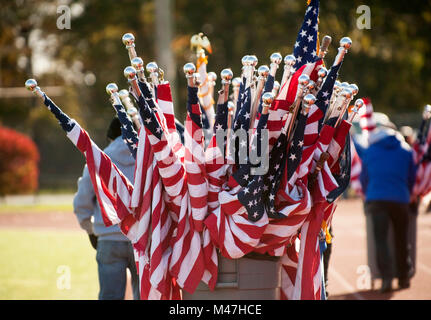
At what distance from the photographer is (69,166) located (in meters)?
31.9

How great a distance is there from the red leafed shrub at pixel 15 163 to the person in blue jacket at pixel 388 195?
1720 cm

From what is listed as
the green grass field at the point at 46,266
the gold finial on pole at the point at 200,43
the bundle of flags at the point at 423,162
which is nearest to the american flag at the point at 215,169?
the gold finial on pole at the point at 200,43

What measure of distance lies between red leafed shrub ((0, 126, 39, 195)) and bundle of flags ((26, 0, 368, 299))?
2062cm

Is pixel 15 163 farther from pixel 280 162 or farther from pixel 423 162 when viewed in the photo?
pixel 280 162

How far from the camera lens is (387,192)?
308 inches

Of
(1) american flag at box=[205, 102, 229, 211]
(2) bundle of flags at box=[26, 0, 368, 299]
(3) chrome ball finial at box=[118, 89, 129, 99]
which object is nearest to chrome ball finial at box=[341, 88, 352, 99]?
(2) bundle of flags at box=[26, 0, 368, 299]

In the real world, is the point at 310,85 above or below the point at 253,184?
above

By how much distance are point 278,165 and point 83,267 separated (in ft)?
24.5

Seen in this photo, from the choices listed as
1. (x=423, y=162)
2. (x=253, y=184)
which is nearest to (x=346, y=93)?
(x=253, y=184)

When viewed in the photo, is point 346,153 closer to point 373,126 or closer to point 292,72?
point 292,72

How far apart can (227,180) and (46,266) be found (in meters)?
7.68

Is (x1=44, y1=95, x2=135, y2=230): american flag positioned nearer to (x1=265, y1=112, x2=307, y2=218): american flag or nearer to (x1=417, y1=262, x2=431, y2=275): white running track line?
(x1=265, y1=112, x2=307, y2=218): american flag

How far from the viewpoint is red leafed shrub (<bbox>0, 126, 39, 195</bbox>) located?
888 inches
